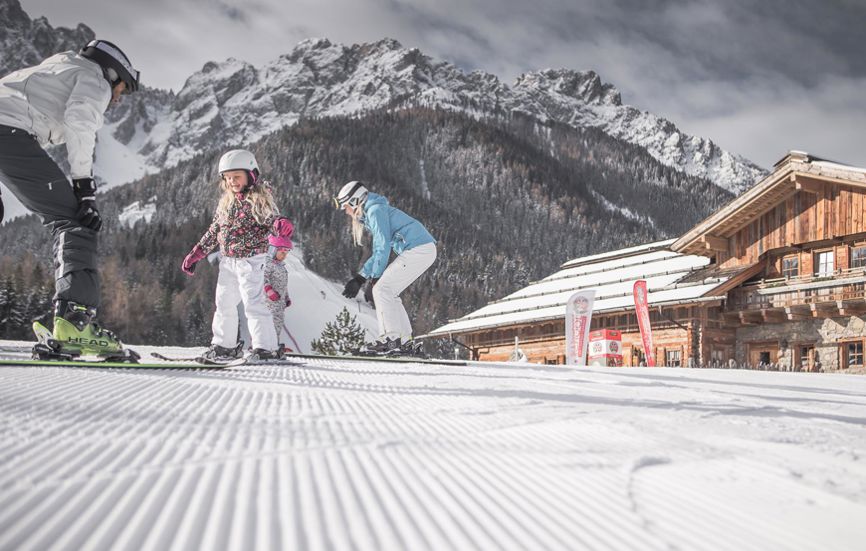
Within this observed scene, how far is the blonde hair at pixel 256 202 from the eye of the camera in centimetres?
532

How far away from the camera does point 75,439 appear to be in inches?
60.4

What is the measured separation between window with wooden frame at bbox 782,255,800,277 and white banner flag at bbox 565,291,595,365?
6891 millimetres

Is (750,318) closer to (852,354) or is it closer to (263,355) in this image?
(852,354)

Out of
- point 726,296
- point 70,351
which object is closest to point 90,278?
point 70,351

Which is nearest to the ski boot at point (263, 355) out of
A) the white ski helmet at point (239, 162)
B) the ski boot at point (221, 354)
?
the ski boot at point (221, 354)

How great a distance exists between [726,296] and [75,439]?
19059 mm

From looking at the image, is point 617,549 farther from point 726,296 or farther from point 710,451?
point 726,296

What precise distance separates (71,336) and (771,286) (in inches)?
719

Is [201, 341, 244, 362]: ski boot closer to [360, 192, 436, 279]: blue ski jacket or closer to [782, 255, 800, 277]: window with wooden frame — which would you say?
[360, 192, 436, 279]: blue ski jacket

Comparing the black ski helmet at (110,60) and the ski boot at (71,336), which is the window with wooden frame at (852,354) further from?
the black ski helmet at (110,60)

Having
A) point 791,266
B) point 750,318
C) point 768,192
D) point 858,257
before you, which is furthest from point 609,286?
point 858,257

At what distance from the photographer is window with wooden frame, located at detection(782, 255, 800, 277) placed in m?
17.7

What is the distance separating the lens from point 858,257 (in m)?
16.2

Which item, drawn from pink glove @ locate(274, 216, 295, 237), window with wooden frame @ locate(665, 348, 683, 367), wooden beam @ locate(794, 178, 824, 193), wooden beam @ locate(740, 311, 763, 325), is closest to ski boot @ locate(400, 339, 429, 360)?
pink glove @ locate(274, 216, 295, 237)
